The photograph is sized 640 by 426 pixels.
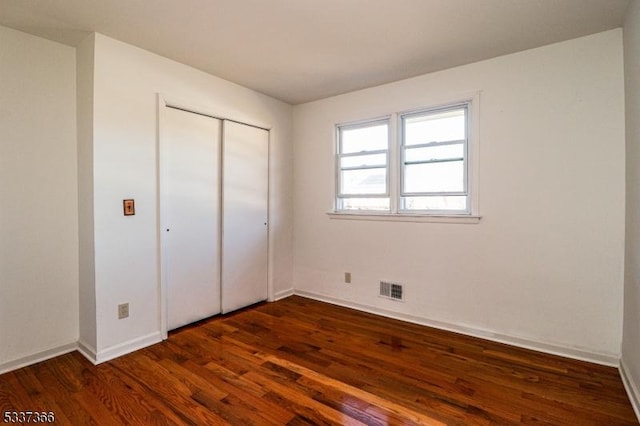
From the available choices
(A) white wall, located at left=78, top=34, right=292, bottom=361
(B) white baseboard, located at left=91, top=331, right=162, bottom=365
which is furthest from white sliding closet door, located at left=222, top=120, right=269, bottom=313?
(B) white baseboard, located at left=91, top=331, right=162, bottom=365

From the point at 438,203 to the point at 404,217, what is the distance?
1.16 ft

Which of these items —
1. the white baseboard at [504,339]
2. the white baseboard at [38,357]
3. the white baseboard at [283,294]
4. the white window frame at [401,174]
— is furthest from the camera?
the white baseboard at [283,294]

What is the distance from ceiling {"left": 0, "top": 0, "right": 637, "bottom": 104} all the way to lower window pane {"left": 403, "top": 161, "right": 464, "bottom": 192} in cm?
92

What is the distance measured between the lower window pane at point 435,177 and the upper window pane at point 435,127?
0.25 m

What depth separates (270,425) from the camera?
5.83 ft

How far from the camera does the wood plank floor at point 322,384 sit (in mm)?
1861

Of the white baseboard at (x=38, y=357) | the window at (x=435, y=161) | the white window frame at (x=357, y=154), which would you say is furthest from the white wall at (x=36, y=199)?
the window at (x=435, y=161)

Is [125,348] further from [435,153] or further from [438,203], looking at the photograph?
[435,153]

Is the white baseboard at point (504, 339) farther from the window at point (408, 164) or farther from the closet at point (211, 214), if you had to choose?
the closet at point (211, 214)

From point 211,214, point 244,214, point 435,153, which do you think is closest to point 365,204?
point 435,153

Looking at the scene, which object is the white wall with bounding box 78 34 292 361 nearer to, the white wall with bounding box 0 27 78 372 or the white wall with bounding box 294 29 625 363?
the white wall with bounding box 0 27 78 372

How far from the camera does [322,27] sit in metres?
2.37

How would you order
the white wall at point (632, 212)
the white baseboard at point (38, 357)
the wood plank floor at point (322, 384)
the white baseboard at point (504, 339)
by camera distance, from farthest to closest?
the white baseboard at point (504, 339), the white baseboard at point (38, 357), the white wall at point (632, 212), the wood plank floor at point (322, 384)

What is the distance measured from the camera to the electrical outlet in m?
2.61
